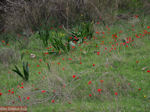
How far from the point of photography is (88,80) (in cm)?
495

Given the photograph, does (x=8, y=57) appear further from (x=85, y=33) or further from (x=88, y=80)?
(x=88, y=80)

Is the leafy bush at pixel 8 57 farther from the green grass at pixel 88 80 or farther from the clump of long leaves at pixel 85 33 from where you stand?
the clump of long leaves at pixel 85 33

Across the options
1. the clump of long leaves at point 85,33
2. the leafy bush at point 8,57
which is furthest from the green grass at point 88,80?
the clump of long leaves at point 85,33

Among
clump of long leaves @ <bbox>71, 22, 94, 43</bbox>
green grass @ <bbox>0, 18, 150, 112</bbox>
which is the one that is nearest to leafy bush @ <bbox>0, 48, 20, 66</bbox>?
green grass @ <bbox>0, 18, 150, 112</bbox>

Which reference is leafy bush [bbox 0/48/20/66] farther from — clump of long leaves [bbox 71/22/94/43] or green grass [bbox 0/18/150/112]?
clump of long leaves [bbox 71/22/94/43]

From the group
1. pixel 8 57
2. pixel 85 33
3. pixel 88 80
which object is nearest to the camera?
pixel 88 80

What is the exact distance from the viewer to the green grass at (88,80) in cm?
391

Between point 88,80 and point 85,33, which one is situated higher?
point 85,33

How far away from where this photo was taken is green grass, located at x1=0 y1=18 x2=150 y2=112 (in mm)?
3906

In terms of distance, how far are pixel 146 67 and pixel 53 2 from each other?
6887 millimetres

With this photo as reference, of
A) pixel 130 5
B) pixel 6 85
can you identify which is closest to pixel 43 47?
pixel 6 85

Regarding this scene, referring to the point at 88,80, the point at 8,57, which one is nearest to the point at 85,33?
the point at 8,57

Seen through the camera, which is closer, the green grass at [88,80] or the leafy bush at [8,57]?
the green grass at [88,80]

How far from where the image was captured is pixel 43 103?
426 centimetres
